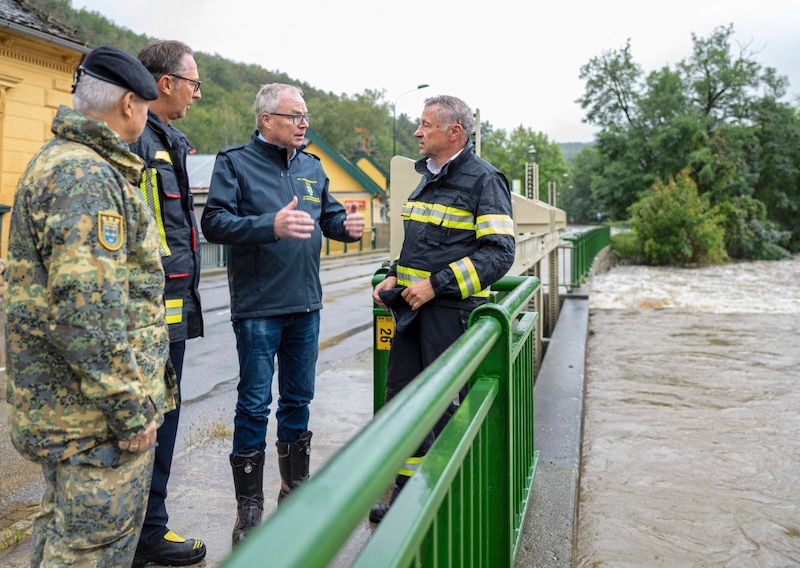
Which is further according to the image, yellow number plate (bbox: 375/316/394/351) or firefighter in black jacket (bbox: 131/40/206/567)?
yellow number plate (bbox: 375/316/394/351)

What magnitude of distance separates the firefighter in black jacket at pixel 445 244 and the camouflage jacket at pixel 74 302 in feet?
5.04

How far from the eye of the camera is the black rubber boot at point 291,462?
3.46 meters

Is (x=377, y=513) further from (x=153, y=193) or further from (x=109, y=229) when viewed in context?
(x=109, y=229)

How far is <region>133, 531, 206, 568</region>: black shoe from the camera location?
290 centimetres

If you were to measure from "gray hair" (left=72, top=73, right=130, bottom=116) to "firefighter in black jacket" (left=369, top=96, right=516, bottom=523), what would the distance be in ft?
5.07

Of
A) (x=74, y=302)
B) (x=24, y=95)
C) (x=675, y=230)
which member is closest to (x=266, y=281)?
(x=74, y=302)

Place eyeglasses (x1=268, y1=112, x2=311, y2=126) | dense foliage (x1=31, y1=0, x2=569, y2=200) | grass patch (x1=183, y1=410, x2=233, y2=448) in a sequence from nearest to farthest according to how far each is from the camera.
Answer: eyeglasses (x1=268, y1=112, x2=311, y2=126), grass patch (x1=183, y1=410, x2=233, y2=448), dense foliage (x1=31, y1=0, x2=569, y2=200)

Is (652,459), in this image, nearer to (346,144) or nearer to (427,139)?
(427,139)

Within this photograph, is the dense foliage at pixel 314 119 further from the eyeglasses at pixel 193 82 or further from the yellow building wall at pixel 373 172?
the eyeglasses at pixel 193 82

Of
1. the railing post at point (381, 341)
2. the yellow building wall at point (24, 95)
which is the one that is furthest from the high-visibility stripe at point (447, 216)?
the yellow building wall at point (24, 95)

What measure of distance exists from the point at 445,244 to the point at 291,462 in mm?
1216

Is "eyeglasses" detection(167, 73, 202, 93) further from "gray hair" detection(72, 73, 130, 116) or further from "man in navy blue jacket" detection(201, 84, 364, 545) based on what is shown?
"gray hair" detection(72, 73, 130, 116)

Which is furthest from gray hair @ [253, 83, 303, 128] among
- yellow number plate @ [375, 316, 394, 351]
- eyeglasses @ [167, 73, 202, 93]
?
yellow number plate @ [375, 316, 394, 351]

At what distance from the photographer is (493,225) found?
3.21m
